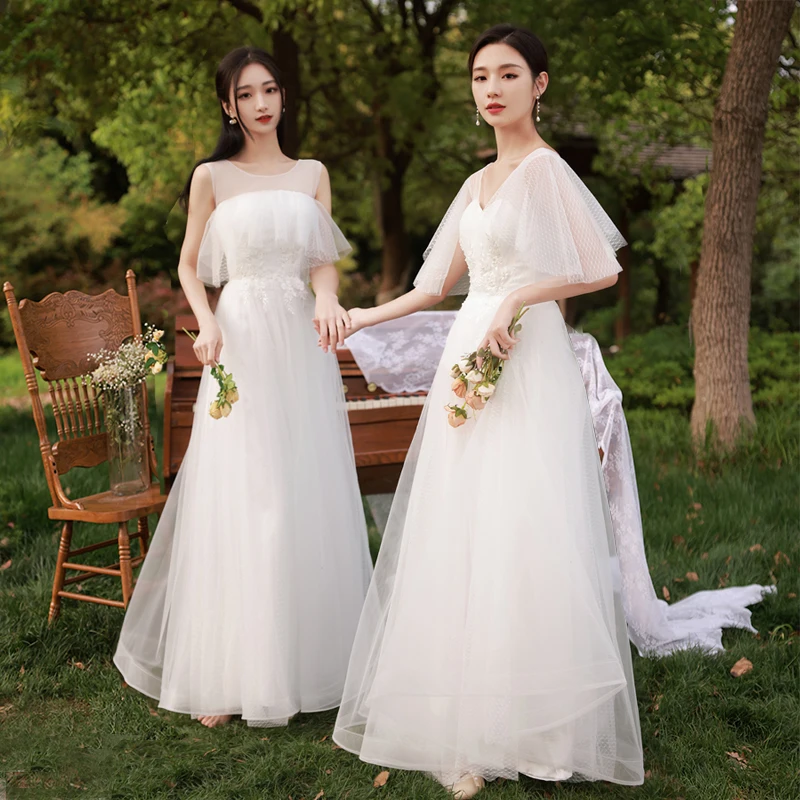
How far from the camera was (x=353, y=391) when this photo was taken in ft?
15.9

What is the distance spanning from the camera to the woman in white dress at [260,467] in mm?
3502

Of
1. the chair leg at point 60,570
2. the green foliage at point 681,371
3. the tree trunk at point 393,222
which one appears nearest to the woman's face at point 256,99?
the chair leg at point 60,570

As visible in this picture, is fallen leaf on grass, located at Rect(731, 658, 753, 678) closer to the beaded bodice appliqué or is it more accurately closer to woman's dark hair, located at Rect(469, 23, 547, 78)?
the beaded bodice appliqué

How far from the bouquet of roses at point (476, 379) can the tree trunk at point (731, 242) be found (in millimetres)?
4567

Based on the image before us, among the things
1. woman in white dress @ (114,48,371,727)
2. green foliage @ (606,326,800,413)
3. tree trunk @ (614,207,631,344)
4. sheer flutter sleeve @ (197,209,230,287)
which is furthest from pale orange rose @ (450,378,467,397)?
tree trunk @ (614,207,631,344)

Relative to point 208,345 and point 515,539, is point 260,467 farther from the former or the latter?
point 515,539

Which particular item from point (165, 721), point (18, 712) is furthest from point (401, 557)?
point (18, 712)

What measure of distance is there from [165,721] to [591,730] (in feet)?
5.47

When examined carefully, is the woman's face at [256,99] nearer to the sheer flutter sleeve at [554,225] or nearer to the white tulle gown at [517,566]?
the white tulle gown at [517,566]

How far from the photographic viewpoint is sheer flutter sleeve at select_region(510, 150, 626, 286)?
2.82 meters

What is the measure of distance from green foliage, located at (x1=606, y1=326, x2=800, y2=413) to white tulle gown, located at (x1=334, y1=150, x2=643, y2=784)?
582 cm

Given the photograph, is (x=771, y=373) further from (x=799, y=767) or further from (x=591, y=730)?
(x=591, y=730)

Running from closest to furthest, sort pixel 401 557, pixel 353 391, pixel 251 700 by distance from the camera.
→ pixel 401 557 → pixel 251 700 → pixel 353 391

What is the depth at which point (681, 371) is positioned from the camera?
912cm
